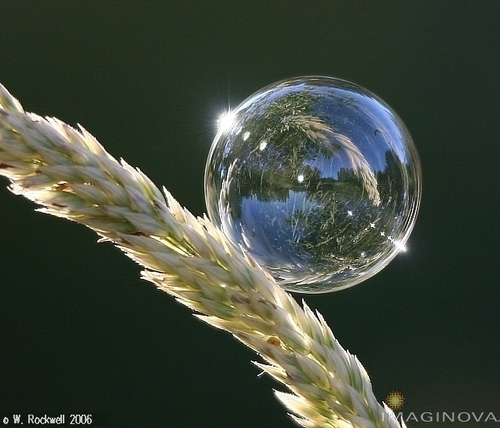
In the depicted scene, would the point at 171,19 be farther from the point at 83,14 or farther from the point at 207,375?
the point at 207,375

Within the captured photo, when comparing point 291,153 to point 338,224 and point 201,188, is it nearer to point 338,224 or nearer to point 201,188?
point 338,224

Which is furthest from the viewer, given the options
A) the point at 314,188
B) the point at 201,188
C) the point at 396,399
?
the point at 201,188

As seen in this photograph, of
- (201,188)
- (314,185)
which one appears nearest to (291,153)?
(314,185)

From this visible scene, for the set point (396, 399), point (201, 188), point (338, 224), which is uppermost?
point (201, 188)

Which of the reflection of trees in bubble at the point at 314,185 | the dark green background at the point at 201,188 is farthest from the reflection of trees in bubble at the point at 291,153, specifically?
the dark green background at the point at 201,188

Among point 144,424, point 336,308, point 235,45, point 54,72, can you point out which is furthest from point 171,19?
point 144,424

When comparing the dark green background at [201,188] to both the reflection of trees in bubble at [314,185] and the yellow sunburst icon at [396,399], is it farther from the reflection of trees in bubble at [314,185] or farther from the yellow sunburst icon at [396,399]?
the reflection of trees in bubble at [314,185]

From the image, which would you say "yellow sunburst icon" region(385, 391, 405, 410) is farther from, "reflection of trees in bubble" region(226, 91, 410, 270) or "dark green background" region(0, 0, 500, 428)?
"reflection of trees in bubble" region(226, 91, 410, 270)
